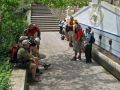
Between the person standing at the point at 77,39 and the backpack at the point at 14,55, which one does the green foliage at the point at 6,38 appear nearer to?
the backpack at the point at 14,55

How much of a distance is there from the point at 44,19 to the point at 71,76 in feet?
57.6

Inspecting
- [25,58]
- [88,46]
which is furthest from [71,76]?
[88,46]

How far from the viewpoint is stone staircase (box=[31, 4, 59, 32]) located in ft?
96.3

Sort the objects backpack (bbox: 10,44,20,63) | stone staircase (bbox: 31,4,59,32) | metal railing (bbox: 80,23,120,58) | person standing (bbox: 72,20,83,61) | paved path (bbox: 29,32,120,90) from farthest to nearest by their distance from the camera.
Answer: stone staircase (bbox: 31,4,59,32)
person standing (bbox: 72,20,83,61)
metal railing (bbox: 80,23,120,58)
backpack (bbox: 10,44,20,63)
paved path (bbox: 29,32,120,90)

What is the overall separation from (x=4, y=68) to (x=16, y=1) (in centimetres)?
495

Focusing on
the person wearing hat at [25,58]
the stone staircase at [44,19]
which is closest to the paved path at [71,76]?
the person wearing hat at [25,58]

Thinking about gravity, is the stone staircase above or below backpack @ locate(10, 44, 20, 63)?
below

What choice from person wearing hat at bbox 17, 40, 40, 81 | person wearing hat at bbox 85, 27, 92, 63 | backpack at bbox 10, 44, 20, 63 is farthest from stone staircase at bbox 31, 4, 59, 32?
person wearing hat at bbox 17, 40, 40, 81

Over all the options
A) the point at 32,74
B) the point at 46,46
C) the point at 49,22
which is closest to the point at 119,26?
the point at 32,74

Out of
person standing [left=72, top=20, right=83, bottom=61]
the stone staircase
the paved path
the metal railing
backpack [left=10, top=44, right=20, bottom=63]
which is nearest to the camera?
the paved path

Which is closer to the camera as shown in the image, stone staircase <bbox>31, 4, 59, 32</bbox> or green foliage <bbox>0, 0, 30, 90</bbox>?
green foliage <bbox>0, 0, 30, 90</bbox>

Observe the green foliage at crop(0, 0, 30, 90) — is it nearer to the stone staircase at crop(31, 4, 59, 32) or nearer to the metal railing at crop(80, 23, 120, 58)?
the metal railing at crop(80, 23, 120, 58)

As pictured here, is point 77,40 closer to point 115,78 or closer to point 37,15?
point 115,78

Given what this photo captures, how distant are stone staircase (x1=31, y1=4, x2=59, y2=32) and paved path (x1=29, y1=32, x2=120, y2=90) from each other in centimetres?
1103
